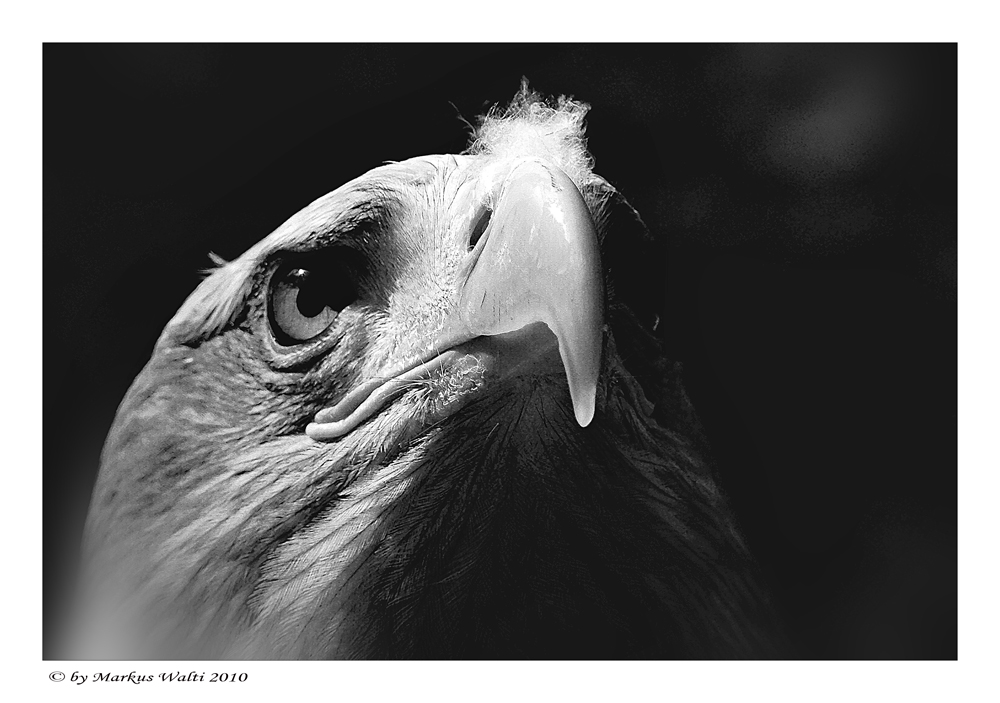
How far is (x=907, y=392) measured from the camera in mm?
1483

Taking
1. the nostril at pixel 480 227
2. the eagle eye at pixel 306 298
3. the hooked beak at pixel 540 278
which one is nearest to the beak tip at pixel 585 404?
the hooked beak at pixel 540 278

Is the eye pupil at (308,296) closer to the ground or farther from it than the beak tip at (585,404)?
farther from it

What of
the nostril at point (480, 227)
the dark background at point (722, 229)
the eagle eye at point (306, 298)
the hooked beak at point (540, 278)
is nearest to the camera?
the hooked beak at point (540, 278)

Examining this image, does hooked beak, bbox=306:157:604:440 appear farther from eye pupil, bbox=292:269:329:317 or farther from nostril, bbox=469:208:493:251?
eye pupil, bbox=292:269:329:317

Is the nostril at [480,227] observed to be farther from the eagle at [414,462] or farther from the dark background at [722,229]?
the dark background at [722,229]

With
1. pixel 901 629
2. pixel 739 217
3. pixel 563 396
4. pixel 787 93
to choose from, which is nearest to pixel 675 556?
pixel 563 396

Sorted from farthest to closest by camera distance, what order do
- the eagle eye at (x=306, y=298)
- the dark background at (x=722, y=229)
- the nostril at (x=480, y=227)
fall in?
the dark background at (x=722, y=229), the eagle eye at (x=306, y=298), the nostril at (x=480, y=227)

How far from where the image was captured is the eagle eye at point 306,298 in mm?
1236

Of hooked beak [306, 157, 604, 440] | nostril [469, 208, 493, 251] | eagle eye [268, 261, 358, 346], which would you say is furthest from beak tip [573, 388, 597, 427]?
eagle eye [268, 261, 358, 346]

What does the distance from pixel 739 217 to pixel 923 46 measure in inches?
15.8

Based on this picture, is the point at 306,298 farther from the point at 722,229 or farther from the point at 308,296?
the point at 722,229

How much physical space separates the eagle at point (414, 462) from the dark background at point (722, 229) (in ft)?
0.22
